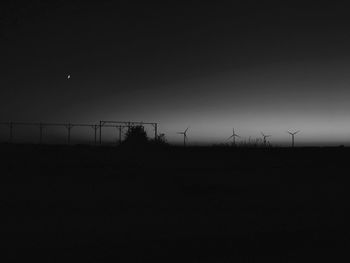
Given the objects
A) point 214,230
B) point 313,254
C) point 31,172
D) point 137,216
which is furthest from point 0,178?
point 313,254

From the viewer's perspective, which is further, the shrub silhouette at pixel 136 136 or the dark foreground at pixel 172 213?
the shrub silhouette at pixel 136 136

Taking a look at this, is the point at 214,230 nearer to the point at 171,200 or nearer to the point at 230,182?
the point at 171,200

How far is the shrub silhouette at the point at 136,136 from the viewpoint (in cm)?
4898

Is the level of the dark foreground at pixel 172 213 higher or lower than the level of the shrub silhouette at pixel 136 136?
lower

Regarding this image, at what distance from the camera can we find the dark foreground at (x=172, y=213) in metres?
10.4

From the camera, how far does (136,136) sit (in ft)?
164

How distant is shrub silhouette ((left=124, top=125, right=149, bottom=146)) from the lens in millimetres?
48981

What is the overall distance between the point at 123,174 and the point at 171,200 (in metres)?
8.34

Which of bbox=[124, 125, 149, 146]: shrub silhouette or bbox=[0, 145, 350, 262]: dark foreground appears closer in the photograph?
bbox=[0, 145, 350, 262]: dark foreground

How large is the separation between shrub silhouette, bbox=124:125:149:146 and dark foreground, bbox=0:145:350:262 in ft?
62.3

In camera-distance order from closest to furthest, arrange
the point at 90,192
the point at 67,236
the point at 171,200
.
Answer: the point at 67,236, the point at 171,200, the point at 90,192

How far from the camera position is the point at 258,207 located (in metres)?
16.7

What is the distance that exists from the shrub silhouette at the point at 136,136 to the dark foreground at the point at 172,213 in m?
19.0

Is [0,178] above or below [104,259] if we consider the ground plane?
above
